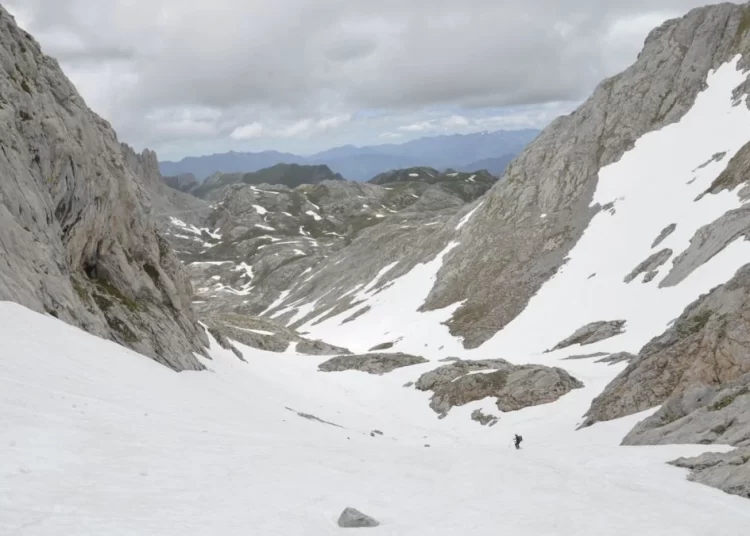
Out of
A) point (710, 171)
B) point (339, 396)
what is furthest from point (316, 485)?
point (710, 171)

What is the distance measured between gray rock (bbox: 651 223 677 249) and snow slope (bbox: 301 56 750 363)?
0.82m

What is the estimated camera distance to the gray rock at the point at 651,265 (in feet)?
224

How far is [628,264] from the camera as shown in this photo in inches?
2985

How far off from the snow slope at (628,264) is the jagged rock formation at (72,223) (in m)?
41.4

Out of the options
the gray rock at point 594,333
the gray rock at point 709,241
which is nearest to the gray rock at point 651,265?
the gray rock at point 709,241

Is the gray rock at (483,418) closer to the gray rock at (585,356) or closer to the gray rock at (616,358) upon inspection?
the gray rock at (616,358)

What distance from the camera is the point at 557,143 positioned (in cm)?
11219

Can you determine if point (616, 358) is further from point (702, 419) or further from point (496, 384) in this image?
point (702, 419)

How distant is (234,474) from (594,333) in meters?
56.6

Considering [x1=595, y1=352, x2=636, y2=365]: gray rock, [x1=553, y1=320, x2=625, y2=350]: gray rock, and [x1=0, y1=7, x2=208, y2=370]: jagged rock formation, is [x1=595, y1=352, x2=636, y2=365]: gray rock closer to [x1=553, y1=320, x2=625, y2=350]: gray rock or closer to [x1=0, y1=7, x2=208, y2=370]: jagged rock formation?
[x1=553, y1=320, x2=625, y2=350]: gray rock

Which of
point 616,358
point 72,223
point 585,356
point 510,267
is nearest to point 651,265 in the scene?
point 585,356

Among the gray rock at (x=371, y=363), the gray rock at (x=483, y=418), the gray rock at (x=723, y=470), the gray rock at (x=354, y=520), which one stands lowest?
the gray rock at (x=483, y=418)

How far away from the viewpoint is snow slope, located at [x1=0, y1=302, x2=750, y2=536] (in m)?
11.1

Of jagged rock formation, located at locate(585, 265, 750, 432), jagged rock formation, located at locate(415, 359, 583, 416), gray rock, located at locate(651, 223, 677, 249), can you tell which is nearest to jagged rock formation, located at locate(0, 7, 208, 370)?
jagged rock formation, located at locate(415, 359, 583, 416)
